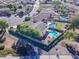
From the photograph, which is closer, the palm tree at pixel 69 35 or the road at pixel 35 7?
the palm tree at pixel 69 35

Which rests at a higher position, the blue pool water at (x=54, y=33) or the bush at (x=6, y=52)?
the bush at (x=6, y=52)

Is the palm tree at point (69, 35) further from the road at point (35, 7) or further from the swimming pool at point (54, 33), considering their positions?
the road at point (35, 7)

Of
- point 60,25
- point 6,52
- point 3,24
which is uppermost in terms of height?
point 3,24

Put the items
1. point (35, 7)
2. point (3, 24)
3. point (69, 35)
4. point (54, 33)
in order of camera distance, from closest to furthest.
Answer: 1. point (69, 35)
2. point (3, 24)
3. point (54, 33)
4. point (35, 7)

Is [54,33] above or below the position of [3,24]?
below

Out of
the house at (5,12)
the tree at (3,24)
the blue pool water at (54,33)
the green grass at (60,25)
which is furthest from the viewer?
the house at (5,12)

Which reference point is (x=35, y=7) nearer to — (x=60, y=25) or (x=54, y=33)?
(x=60, y=25)

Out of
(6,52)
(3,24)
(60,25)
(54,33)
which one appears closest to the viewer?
(6,52)

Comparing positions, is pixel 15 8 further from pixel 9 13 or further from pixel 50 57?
pixel 50 57

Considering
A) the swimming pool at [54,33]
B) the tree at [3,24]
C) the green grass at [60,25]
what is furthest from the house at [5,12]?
the swimming pool at [54,33]

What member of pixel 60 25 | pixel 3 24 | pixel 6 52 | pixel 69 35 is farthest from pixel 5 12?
pixel 6 52

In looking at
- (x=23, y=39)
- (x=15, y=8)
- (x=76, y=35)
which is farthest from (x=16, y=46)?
(x=15, y=8)
